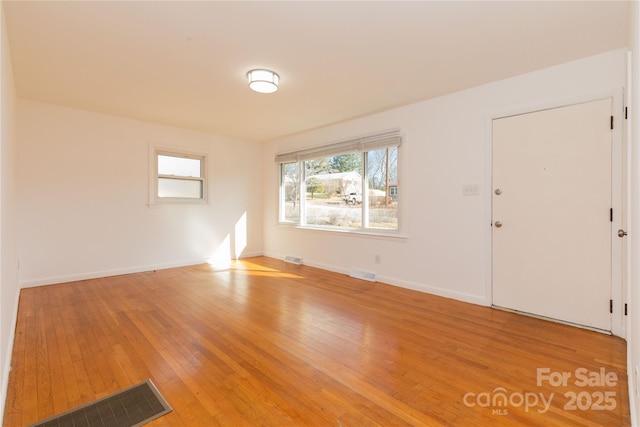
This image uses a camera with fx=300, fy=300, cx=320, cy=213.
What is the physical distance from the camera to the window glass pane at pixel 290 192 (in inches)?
230

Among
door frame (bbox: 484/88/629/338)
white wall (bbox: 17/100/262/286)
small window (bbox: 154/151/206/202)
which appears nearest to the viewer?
door frame (bbox: 484/88/629/338)

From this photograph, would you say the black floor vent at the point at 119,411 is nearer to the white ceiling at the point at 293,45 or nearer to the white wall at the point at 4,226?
the white wall at the point at 4,226

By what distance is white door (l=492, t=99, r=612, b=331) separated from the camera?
2652mm

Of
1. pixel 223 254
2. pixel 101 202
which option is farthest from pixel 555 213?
pixel 101 202

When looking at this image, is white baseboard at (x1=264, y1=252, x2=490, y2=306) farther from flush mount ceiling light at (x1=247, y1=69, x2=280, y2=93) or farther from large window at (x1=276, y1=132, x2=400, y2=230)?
flush mount ceiling light at (x1=247, y1=69, x2=280, y2=93)

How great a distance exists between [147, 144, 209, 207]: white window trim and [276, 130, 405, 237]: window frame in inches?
55.7

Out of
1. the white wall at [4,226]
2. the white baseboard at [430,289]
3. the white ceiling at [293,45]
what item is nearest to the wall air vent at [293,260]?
the white baseboard at [430,289]

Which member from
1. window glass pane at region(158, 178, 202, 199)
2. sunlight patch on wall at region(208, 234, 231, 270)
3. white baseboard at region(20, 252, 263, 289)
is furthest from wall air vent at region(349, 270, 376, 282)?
window glass pane at region(158, 178, 202, 199)

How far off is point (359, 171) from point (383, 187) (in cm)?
54

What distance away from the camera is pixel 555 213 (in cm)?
287

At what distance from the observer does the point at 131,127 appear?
4719mm

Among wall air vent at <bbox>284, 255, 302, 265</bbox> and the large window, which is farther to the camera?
wall air vent at <bbox>284, 255, 302, 265</bbox>

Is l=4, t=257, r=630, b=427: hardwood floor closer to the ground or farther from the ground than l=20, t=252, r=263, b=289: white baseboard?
closer to the ground

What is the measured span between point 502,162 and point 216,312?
339 centimetres
